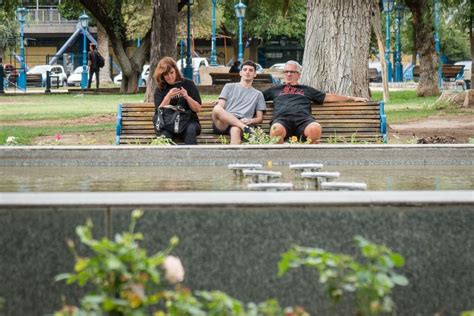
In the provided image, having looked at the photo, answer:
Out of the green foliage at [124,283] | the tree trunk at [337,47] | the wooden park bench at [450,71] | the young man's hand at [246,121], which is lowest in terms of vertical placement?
the green foliage at [124,283]

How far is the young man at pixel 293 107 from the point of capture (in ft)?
44.2

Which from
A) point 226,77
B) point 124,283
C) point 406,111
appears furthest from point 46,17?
point 124,283

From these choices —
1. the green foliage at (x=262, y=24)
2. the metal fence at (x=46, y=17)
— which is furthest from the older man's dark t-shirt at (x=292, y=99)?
the metal fence at (x=46, y=17)

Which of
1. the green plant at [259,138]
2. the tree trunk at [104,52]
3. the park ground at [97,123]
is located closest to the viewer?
the green plant at [259,138]

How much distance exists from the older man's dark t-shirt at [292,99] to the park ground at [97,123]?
149cm

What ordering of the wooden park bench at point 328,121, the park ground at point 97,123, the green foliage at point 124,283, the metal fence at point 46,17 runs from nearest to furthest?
the green foliage at point 124,283 → the wooden park bench at point 328,121 → the park ground at point 97,123 → the metal fence at point 46,17

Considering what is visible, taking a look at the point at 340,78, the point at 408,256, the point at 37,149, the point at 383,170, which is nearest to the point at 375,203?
the point at 408,256

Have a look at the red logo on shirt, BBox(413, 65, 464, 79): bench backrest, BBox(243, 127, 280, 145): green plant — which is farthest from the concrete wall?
BBox(413, 65, 464, 79): bench backrest

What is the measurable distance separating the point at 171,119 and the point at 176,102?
0.95 ft

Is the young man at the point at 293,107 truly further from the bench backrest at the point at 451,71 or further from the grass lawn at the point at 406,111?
the bench backrest at the point at 451,71

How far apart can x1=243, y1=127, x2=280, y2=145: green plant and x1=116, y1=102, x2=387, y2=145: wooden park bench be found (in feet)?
2.35

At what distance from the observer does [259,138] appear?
42.0ft

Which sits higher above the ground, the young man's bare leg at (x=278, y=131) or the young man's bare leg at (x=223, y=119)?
the young man's bare leg at (x=223, y=119)

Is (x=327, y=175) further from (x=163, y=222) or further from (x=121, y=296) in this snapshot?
(x=121, y=296)
